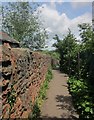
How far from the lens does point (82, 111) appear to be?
7965 mm

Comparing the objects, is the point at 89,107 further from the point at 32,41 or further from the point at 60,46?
the point at 32,41

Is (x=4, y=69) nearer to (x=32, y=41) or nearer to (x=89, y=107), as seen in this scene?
(x=89, y=107)

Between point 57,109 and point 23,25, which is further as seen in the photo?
point 23,25

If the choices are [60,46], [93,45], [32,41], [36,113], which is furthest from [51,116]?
[32,41]

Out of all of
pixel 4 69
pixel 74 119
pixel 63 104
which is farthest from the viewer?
pixel 63 104

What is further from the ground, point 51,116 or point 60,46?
point 60,46

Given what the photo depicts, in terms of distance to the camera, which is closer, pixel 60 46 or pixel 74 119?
pixel 74 119

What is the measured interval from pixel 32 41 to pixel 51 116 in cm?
2907

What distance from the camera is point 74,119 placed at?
25.7 ft

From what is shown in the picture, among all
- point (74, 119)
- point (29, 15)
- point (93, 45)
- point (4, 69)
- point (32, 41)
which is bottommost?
point (74, 119)

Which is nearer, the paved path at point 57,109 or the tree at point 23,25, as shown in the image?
the paved path at point 57,109

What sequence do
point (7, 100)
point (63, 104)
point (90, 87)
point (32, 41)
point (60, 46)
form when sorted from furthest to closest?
1. point (32, 41)
2. point (60, 46)
3. point (63, 104)
4. point (90, 87)
5. point (7, 100)

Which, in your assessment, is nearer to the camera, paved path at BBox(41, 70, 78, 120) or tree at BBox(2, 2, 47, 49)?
paved path at BBox(41, 70, 78, 120)

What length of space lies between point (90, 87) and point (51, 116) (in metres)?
A: 1.80
